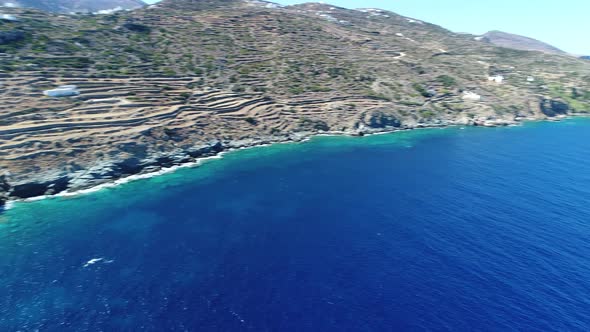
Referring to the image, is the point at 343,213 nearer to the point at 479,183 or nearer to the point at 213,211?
the point at 213,211

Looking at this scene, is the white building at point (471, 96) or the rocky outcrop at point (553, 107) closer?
the white building at point (471, 96)

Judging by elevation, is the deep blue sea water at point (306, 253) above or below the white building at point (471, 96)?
below

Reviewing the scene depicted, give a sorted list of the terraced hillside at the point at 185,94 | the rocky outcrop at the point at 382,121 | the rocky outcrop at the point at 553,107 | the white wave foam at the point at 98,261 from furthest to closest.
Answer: the rocky outcrop at the point at 553,107 → the rocky outcrop at the point at 382,121 → the terraced hillside at the point at 185,94 → the white wave foam at the point at 98,261

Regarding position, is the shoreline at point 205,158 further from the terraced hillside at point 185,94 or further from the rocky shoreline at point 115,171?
the terraced hillside at point 185,94

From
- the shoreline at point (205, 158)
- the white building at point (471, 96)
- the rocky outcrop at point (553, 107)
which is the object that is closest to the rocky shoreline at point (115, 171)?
the shoreline at point (205, 158)

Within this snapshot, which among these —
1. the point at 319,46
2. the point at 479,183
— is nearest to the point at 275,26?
the point at 319,46

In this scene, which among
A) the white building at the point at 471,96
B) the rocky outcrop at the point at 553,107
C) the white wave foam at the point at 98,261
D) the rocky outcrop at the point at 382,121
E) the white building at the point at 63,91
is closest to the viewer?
the white wave foam at the point at 98,261
